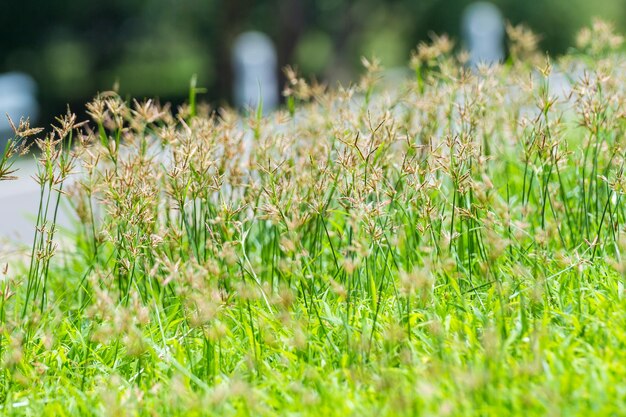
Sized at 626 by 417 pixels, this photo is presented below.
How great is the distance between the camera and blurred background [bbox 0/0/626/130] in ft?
91.5

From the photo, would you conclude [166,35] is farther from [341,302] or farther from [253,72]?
[341,302]

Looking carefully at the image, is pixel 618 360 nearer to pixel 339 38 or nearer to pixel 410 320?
pixel 410 320

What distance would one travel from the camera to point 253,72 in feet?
55.2

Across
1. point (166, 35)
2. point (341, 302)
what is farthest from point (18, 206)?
point (166, 35)

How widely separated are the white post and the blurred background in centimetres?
332

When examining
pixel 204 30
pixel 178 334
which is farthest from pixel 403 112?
pixel 204 30

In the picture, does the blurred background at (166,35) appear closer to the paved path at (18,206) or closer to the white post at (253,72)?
the white post at (253,72)

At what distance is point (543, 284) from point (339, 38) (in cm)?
1841

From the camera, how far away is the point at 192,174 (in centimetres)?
345

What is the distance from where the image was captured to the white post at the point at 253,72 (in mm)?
16750

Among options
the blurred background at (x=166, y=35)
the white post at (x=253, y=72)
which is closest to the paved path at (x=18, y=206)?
the white post at (x=253, y=72)

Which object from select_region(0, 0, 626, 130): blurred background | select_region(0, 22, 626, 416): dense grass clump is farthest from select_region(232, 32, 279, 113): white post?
select_region(0, 22, 626, 416): dense grass clump

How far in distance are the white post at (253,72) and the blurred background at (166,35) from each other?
3318 mm

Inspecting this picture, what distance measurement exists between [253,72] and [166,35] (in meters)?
16.8
